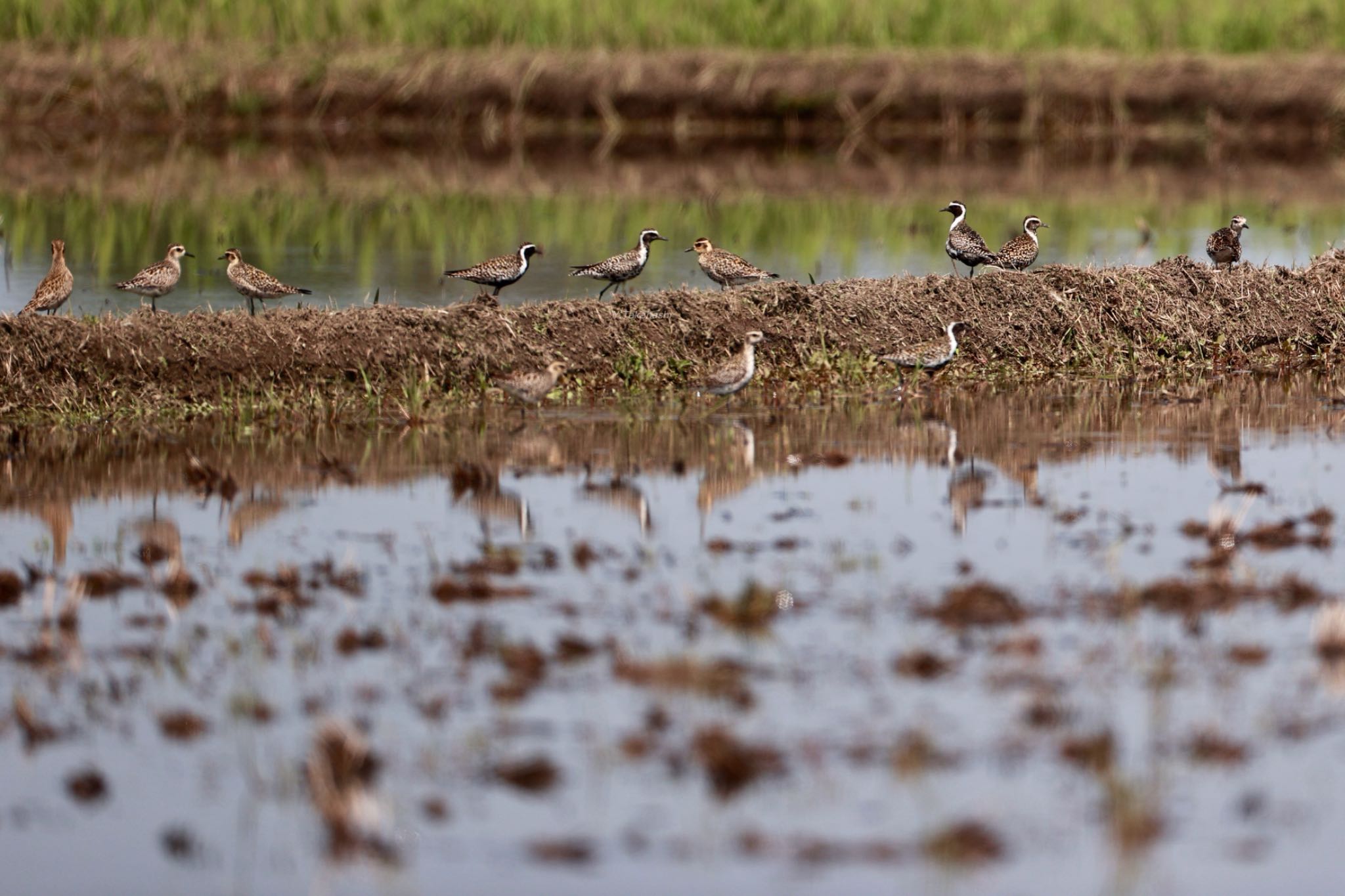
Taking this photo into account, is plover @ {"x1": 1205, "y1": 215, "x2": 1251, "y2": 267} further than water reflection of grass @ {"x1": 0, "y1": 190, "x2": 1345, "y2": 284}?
No

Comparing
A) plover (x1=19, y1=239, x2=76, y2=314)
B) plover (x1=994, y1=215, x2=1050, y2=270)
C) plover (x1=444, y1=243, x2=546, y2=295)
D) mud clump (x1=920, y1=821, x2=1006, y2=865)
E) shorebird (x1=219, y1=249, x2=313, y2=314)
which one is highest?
plover (x1=994, y1=215, x2=1050, y2=270)

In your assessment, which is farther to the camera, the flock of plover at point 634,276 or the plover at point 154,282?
the plover at point 154,282

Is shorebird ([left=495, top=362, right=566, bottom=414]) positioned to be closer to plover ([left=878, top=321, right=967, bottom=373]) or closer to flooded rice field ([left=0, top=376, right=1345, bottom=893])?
flooded rice field ([left=0, top=376, right=1345, bottom=893])

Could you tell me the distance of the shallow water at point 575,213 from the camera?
23438 millimetres

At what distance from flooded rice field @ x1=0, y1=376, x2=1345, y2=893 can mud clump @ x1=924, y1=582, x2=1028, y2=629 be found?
0.03 metres

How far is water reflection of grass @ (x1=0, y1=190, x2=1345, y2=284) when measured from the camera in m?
25.4

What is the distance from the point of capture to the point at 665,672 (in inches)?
332

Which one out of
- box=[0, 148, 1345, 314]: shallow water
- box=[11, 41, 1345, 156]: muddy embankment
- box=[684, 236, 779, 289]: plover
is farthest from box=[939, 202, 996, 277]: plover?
box=[11, 41, 1345, 156]: muddy embankment

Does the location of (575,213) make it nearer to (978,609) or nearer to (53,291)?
(53,291)

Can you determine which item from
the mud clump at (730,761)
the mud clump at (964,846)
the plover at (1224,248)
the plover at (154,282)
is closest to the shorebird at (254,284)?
the plover at (154,282)

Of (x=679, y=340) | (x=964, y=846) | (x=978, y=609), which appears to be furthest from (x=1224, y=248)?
(x=964, y=846)

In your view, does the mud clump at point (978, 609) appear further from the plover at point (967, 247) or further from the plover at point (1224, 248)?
the plover at point (1224, 248)

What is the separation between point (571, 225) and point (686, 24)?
607 inches

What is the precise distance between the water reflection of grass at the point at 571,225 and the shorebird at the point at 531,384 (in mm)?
7582
